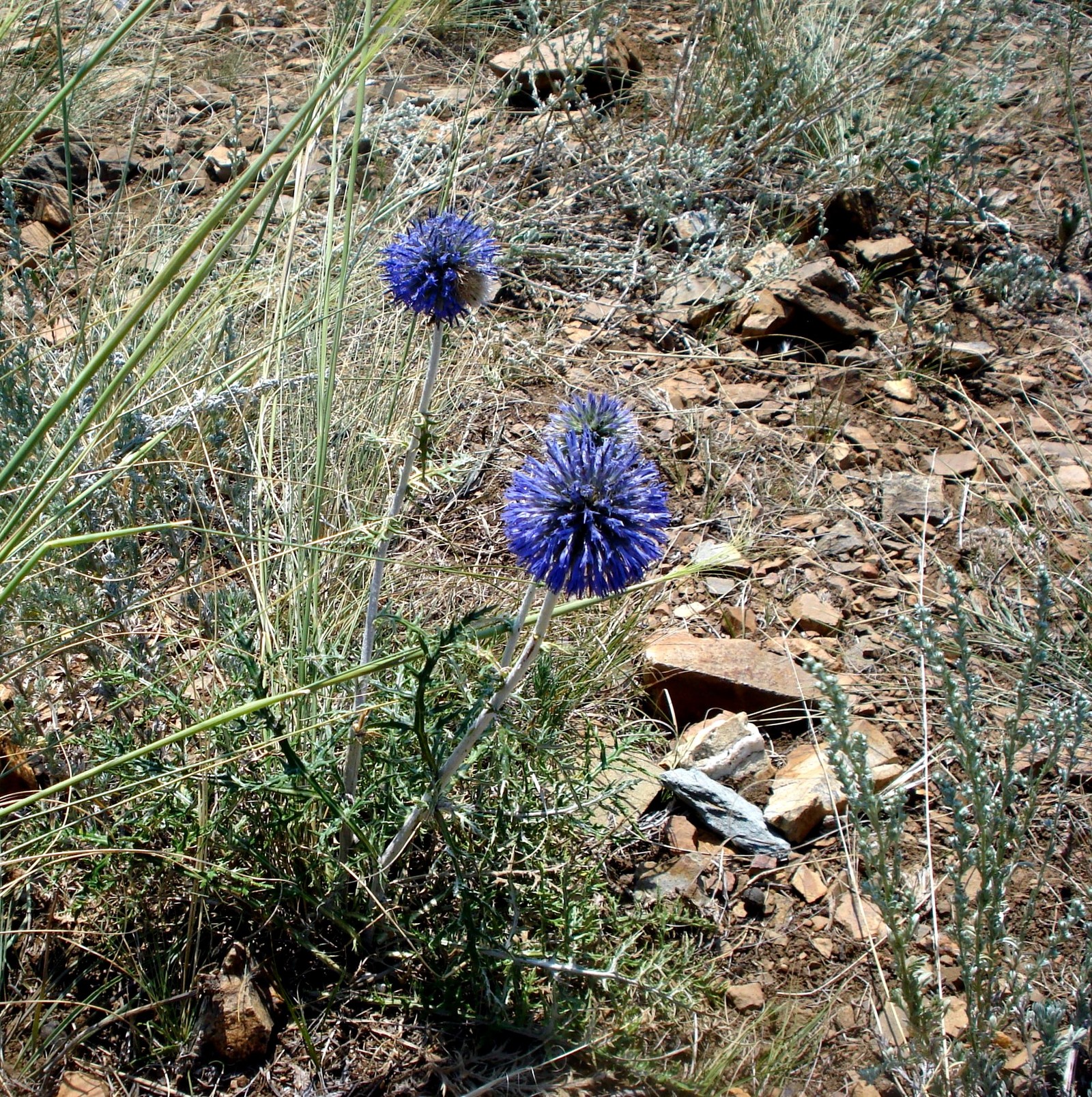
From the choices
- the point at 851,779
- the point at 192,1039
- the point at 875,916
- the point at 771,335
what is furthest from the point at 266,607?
the point at 771,335

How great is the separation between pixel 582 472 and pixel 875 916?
1.15 meters

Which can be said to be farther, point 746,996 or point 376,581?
point 746,996

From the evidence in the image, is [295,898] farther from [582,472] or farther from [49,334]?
[49,334]

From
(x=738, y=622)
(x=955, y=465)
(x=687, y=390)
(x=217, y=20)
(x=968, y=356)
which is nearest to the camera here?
(x=738, y=622)

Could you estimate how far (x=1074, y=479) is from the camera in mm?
2867

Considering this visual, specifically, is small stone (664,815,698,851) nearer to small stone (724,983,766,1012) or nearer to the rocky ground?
the rocky ground

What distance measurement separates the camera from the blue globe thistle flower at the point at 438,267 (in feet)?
5.58

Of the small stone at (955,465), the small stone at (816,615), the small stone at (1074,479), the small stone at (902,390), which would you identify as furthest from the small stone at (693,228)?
the small stone at (816,615)

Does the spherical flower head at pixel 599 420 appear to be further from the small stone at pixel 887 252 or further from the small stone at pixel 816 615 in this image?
the small stone at pixel 887 252

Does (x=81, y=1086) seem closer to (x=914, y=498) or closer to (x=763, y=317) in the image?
(x=914, y=498)

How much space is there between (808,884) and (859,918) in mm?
117

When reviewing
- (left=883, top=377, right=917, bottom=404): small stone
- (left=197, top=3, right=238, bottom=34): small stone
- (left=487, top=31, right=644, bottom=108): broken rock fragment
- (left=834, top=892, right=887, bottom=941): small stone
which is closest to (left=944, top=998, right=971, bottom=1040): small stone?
(left=834, top=892, right=887, bottom=941): small stone

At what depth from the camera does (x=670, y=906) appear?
6.12 feet

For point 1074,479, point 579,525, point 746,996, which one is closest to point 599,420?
point 579,525
